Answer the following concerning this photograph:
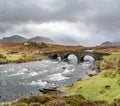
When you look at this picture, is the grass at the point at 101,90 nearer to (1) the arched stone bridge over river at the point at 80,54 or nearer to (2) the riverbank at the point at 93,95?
(2) the riverbank at the point at 93,95

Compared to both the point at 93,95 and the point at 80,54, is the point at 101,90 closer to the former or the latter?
the point at 93,95

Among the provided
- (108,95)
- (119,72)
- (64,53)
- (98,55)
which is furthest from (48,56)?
(108,95)

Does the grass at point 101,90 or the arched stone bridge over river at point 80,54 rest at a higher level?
the arched stone bridge over river at point 80,54

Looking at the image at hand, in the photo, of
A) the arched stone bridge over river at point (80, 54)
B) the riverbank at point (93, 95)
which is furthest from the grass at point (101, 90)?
the arched stone bridge over river at point (80, 54)

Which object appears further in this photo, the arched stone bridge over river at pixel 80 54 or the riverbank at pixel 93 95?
the arched stone bridge over river at pixel 80 54

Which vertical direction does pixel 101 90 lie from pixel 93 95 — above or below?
above

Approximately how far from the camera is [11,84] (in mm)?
74125

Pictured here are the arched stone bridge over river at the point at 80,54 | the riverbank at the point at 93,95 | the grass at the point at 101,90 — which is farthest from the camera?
the arched stone bridge over river at the point at 80,54

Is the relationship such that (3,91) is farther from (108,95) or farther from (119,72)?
(108,95)

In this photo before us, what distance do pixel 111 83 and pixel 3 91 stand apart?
93.4 ft

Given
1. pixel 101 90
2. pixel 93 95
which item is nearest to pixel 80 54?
pixel 101 90

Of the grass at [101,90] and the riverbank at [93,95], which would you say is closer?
the riverbank at [93,95]

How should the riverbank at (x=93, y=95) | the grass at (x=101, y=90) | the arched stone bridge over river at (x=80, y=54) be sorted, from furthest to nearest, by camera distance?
the arched stone bridge over river at (x=80, y=54)
the grass at (x=101, y=90)
the riverbank at (x=93, y=95)

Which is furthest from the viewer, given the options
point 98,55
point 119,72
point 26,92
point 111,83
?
point 98,55
